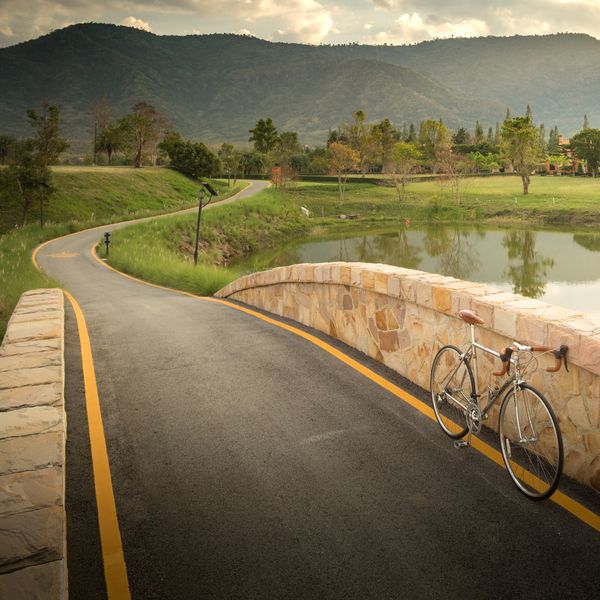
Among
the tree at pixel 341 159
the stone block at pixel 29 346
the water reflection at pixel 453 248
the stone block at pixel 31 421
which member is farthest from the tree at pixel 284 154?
the stone block at pixel 31 421

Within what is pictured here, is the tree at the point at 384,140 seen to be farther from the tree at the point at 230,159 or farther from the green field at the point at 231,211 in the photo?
the tree at the point at 230,159

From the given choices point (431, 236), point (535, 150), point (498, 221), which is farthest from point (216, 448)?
point (535, 150)

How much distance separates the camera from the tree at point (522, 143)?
7100 cm

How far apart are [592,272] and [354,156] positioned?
56285mm

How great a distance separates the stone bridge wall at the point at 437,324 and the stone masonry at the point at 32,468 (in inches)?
141

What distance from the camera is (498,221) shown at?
58469 mm

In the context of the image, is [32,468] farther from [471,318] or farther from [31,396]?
[471,318]

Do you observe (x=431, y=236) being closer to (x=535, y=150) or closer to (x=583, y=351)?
(x=535, y=150)

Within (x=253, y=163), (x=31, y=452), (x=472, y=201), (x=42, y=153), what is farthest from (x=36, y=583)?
(x=253, y=163)

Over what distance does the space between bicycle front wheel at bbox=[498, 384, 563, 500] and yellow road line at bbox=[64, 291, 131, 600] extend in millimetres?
2864

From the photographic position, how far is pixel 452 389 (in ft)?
16.0

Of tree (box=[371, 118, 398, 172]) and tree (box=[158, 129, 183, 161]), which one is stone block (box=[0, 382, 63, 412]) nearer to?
tree (box=[158, 129, 183, 161])

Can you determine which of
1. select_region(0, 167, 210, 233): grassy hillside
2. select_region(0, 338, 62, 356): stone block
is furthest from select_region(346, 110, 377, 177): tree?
select_region(0, 338, 62, 356): stone block

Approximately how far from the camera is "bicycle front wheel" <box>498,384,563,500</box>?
3879 millimetres
